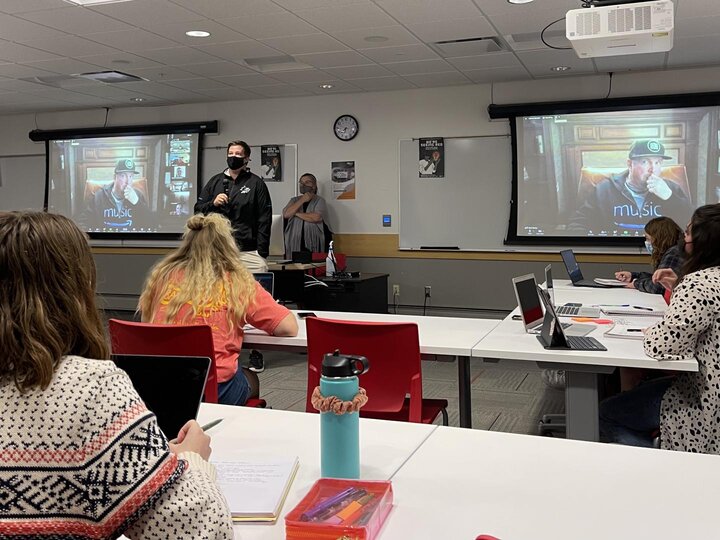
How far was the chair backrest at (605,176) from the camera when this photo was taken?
666 cm

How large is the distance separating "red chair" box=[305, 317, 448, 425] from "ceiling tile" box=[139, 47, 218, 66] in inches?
161

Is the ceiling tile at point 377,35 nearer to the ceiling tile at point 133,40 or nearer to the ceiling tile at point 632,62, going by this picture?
the ceiling tile at point 133,40

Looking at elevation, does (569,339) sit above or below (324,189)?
below

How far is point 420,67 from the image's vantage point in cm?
648

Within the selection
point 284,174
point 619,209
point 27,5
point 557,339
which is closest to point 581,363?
point 557,339

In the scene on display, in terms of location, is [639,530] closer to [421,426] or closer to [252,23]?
[421,426]

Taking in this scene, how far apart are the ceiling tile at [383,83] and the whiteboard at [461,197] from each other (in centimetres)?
61

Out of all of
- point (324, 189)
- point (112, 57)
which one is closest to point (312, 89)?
point (324, 189)

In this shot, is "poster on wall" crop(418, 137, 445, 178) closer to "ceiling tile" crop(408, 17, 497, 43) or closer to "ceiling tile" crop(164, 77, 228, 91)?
"ceiling tile" crop(408, 17, 497, 43)

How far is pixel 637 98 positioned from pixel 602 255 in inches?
62.7

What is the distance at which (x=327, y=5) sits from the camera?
4605 mm

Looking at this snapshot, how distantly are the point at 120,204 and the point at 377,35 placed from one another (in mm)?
4895

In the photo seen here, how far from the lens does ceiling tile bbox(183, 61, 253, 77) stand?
6.31 m

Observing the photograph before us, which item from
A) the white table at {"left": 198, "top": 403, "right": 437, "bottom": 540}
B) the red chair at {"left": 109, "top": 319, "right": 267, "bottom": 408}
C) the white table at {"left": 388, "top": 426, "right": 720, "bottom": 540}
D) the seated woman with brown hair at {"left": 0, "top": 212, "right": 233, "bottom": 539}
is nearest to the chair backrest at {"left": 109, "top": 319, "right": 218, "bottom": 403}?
the red chair at {"left": 109, "top": 319, "right": 267, "bottom": 408}
